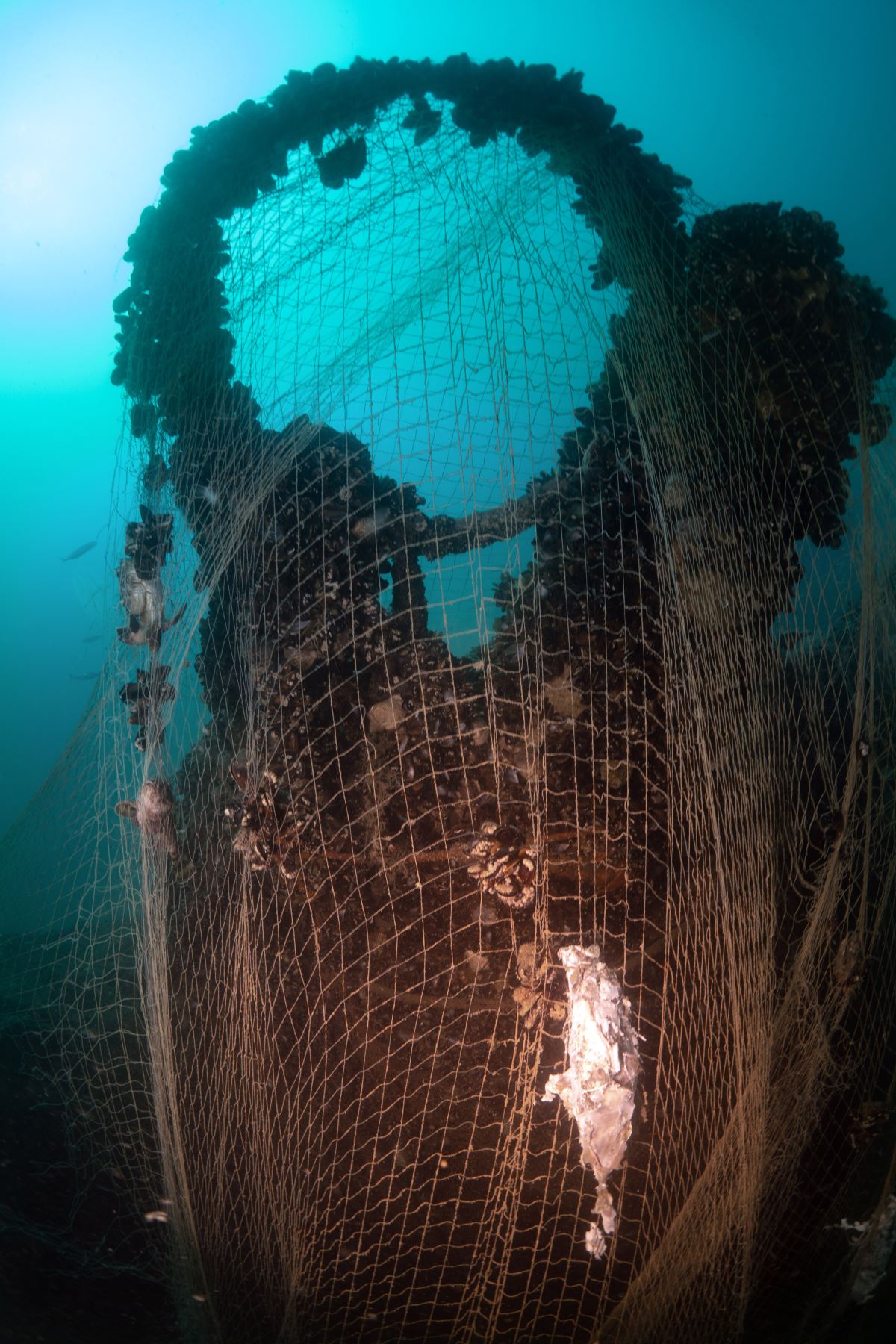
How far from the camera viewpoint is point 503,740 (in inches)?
107

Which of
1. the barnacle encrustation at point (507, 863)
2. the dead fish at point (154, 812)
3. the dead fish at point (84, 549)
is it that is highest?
the dead fish at point (84, 549)

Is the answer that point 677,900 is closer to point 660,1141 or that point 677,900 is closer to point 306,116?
point 660,1141

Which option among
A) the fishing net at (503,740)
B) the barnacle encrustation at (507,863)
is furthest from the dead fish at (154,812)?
the barnacle encrustation at (507,863)

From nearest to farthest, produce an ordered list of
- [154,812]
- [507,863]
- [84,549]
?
[507,863]
[154,812]
[84,549]

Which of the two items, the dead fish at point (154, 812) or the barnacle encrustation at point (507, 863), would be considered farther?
the dead fish at point (154, 812)

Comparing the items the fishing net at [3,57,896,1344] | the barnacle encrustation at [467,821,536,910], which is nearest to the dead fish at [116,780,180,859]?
the fishing net at [3,57,896,1344]

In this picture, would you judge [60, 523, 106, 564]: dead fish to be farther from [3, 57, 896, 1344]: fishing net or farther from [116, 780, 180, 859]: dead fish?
[3, 57, 896, 1344]: fishing net

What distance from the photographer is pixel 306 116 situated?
9.84 ft

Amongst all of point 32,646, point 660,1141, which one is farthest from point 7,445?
point 660,1141

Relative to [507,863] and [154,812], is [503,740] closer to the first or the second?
[507,863]

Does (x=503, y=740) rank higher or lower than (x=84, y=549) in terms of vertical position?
lower

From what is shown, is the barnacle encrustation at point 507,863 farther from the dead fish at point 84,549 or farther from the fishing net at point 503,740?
the dead fish at point 84,549

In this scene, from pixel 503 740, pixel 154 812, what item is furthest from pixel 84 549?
pixel 503 740

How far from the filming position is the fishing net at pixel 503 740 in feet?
8.22
